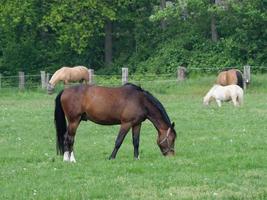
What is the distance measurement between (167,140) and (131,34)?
3475 cm

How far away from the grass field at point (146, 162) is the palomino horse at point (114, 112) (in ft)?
1.13

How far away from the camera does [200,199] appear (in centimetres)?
1038

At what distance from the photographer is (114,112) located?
14.4 meters

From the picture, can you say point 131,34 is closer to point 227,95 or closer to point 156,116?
point 227,95

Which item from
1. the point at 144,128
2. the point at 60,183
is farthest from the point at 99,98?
the point at 144,128

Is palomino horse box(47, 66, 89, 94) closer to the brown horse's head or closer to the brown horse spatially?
the brown horse

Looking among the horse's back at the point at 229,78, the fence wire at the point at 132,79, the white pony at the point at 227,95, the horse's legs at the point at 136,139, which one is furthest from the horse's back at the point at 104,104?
the fence wire at the point at 132,79

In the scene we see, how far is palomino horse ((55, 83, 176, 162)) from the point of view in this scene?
1429 cm

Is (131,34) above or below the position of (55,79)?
above

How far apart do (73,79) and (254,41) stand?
33.3ft

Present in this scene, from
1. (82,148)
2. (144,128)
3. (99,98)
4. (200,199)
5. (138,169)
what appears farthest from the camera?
(144,128)

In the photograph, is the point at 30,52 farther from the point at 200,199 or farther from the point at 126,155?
the point at 200,199

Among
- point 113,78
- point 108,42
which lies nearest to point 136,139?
point 113,78

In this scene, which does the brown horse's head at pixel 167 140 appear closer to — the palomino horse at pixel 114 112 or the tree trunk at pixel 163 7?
the palomino horse at pixel 114 112
